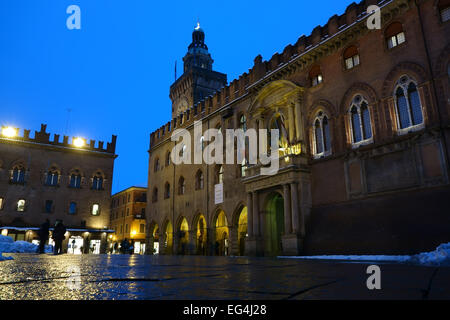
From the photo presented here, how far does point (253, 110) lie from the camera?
864 inches

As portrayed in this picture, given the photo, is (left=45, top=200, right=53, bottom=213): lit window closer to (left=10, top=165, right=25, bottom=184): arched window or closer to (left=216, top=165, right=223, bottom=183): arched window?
(left=10, top=165, right=25, bottom=184): arched window

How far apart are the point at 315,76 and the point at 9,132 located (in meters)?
32.8

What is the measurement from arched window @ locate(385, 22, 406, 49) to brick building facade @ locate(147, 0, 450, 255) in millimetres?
49

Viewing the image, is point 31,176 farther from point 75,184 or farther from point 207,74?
point 207,74

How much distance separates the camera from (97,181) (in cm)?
3841

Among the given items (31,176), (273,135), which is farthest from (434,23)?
(31,176)

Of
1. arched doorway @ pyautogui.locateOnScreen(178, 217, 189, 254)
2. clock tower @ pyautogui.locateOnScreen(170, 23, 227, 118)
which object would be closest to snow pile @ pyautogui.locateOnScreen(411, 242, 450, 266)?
arched doorway @ pyautogui.locateOnScreen(178, 217, 189, 254)

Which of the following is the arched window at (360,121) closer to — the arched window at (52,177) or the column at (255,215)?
the column at (255,215)

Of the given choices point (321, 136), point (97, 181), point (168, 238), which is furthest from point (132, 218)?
point (321, 136)

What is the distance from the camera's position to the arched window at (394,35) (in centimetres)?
1471

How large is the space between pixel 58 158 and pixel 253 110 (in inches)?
1012

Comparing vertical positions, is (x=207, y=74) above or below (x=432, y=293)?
above

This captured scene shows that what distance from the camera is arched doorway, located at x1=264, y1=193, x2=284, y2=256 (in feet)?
64.3

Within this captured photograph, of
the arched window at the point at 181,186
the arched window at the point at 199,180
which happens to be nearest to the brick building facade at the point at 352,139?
the arched window at the point at 199,180
